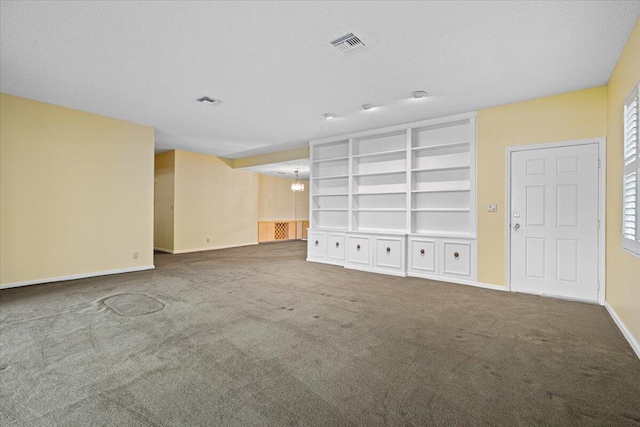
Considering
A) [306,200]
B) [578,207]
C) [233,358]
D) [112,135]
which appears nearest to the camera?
[233,358]

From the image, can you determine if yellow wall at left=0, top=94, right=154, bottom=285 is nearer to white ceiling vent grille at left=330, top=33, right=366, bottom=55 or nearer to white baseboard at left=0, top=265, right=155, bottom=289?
white baseboard at left=0, top=265, right=155, bottom=289

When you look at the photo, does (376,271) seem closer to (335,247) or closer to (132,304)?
(335,247)

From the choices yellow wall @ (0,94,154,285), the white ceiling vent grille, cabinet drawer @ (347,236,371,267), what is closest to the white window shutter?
the white ceiling vent grille

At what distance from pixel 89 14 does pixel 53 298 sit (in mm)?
3389

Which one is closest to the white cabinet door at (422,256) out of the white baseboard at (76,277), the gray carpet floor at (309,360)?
the gray carpet floor at (309,360)

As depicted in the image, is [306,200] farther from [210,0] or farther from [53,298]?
[210,0]

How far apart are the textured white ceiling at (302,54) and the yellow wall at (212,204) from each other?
11.4 ft

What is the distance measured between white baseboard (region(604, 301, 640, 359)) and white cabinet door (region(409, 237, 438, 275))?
2.13 m

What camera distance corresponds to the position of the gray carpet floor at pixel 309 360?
5.58 ft

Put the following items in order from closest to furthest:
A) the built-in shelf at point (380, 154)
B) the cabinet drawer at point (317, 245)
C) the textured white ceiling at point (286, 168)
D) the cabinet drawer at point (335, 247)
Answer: the built-in shelf at point (380, 154) < the cabinet drawer at point (335, 247) < the cabinet drawer at point (317, 245) < the textured white ceiling at point (286, 168)

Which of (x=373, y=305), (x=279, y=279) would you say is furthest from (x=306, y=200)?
(x=373, y=305)

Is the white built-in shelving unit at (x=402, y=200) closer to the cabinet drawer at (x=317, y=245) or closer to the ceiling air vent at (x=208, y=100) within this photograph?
the cabinet drawer at (x=317, y=245)

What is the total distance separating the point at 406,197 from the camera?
5688mm

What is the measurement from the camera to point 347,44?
295 centimetres
